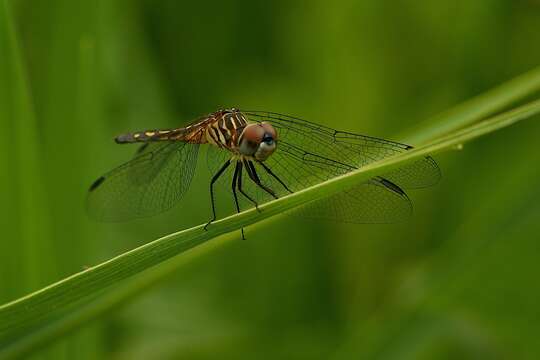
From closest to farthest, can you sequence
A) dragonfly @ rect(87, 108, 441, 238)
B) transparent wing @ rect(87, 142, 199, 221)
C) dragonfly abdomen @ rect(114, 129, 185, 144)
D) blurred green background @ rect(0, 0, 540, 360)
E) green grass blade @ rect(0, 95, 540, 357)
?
1. green grass blade @ rect(0, 95, 540, 357)
2. dragonfly @ rect(87, 108, 441, 238)
3. blurred green background @ rect(0, 0, 540, 360)
4. transparent wing @ rect(87, 142, 199, 221)
5. dragonfly abdomen @ rect(114, 129, 185, 144)

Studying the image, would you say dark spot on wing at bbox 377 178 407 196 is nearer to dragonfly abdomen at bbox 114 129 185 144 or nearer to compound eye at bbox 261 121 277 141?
compound eye at bbox 261 121 277 141

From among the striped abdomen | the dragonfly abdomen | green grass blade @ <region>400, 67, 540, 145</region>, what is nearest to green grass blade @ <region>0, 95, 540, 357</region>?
green grass blade @ <region>400, 67, 540, 145</region>

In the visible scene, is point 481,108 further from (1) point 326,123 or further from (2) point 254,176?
(1) point 326,123

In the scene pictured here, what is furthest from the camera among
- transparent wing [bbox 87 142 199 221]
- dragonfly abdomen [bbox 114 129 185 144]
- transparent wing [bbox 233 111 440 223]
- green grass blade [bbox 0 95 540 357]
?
dragonfly abdomen [bbox 114 129 185 144]

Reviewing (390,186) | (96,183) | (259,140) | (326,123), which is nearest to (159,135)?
(96,183)

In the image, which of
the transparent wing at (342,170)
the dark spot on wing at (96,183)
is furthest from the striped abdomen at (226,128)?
the dark spot on wing at (96,183)

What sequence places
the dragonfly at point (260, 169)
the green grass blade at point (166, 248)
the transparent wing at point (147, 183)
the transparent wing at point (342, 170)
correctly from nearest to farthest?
the green grass blade at point (166, 248) < the transparent wing at point (342, 170) < the dragonfly at point (260, 169) < the transparent wing at point (147, 183)

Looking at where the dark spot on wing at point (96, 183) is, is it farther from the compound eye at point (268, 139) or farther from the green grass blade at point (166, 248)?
the green grass blade at point (166, 248)
